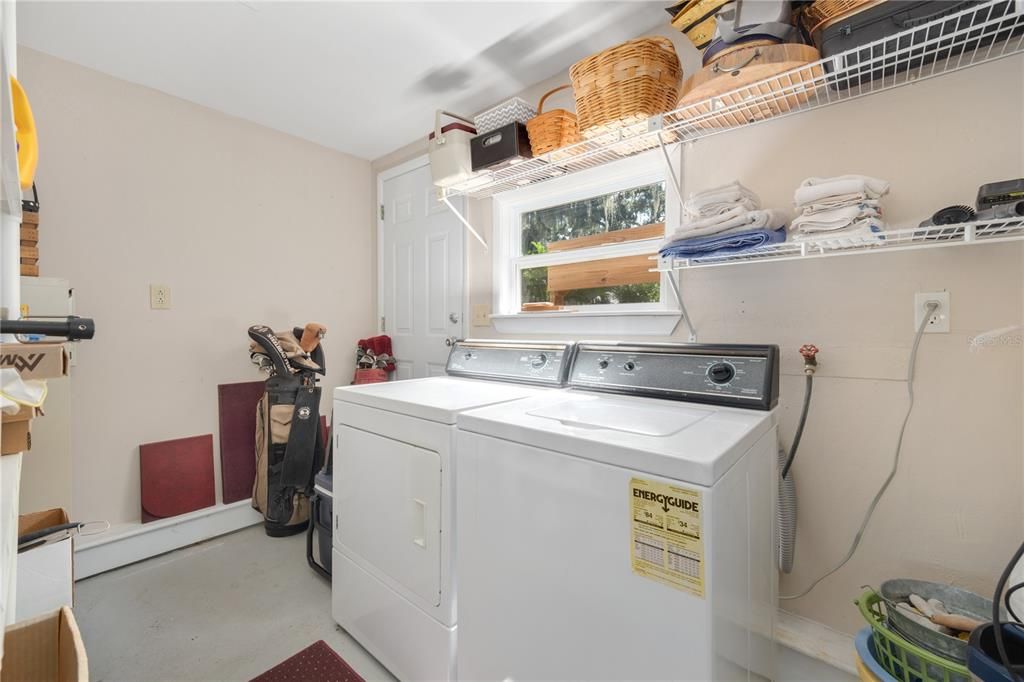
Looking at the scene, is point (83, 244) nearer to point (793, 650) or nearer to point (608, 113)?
point (608, 113)

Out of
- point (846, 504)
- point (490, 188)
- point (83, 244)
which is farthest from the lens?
point (490, 188)

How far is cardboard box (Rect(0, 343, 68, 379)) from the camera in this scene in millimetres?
864

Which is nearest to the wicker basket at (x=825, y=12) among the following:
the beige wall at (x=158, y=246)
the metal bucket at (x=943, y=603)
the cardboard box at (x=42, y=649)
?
the metal bucket at (x=943, y=603)

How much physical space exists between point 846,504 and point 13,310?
2.39 meters

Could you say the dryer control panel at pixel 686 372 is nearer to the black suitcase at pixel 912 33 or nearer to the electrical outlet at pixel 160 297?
the black suitcase at pixel 912 33

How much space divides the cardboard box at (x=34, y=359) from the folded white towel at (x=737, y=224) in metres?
1.67

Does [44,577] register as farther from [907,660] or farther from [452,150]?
[907,660]

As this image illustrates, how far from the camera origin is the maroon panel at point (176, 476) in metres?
2.32

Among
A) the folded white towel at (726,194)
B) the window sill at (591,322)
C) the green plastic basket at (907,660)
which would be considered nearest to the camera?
the green plastic basket at (907,660)

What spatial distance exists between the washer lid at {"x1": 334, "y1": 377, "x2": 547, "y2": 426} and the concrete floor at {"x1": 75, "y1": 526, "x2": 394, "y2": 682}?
887mm

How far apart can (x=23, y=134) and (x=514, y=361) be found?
1.50m

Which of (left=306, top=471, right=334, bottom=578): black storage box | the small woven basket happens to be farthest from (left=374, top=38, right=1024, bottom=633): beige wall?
(left=306, top=471, right=334, bottom=578): black storage box

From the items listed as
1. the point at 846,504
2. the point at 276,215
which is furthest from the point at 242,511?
the point at 846,504

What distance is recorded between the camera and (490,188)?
232 cm
